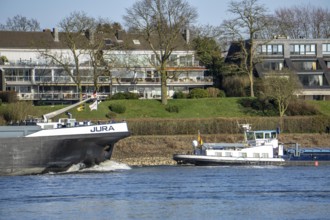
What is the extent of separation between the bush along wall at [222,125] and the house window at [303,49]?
2965 centimetres

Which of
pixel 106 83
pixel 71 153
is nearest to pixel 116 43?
pixel 106 83

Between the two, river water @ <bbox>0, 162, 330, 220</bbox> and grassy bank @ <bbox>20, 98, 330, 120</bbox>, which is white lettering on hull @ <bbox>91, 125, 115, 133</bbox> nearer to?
river water @ <bbox>0, 162, 330, 220</bbox>

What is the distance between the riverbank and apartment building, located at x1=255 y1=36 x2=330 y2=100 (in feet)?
85.2

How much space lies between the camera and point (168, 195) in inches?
1895

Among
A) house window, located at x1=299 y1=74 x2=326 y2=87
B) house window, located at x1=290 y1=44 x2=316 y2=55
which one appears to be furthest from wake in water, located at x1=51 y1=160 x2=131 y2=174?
house window, located at x1=290 y1=44 x2=316 y2=55

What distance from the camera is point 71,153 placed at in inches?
2394

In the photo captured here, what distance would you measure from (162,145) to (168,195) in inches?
1197

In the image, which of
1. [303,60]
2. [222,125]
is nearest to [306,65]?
[303,60]

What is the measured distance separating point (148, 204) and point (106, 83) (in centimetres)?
6511

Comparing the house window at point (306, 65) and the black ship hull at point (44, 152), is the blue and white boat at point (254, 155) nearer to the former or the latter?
the black ship hull at point (44, 152)

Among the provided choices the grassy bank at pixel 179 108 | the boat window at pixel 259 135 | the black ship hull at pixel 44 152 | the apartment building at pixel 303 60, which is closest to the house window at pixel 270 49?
the apartment building at pixel 303 60

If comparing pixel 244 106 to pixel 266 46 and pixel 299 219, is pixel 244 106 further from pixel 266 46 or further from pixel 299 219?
pixel 299 219

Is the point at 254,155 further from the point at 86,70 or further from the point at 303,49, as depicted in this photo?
the point at 303,49

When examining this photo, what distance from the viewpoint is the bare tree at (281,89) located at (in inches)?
3570
